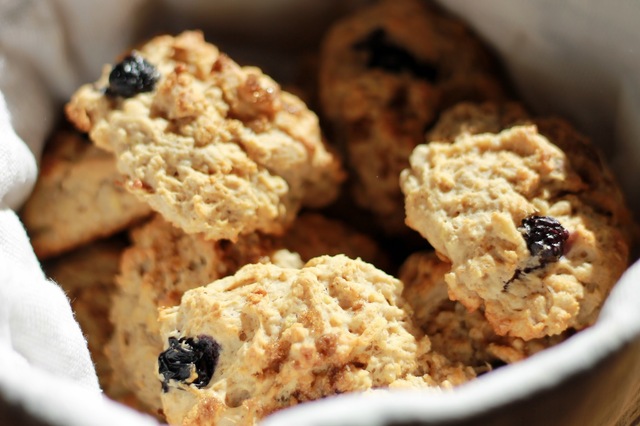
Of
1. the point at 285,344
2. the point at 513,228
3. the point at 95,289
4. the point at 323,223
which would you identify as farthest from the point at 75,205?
the point at 513,228

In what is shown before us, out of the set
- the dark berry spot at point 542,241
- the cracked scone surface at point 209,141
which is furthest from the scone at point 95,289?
the dark berry spot at point 542,241

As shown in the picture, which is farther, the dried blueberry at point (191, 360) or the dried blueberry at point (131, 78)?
the dried blueberry at point (131, 78)

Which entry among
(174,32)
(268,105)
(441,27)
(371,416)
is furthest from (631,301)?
(174,32)

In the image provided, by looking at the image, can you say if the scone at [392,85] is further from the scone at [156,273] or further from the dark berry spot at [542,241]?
the dark berry spot at [542,241]

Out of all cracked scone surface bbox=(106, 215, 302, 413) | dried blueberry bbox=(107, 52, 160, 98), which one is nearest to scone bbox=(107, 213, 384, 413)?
cracked scone surface bbox=(106, 215, 302, 413)

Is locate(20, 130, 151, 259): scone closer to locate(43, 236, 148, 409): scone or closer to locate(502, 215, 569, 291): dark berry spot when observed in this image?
locate(43, 236, 148, 409): scone

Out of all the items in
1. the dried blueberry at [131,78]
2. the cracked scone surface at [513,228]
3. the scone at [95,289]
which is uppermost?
the cracked scone surface at [513,228]

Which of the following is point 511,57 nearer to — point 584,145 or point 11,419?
point 584,145
